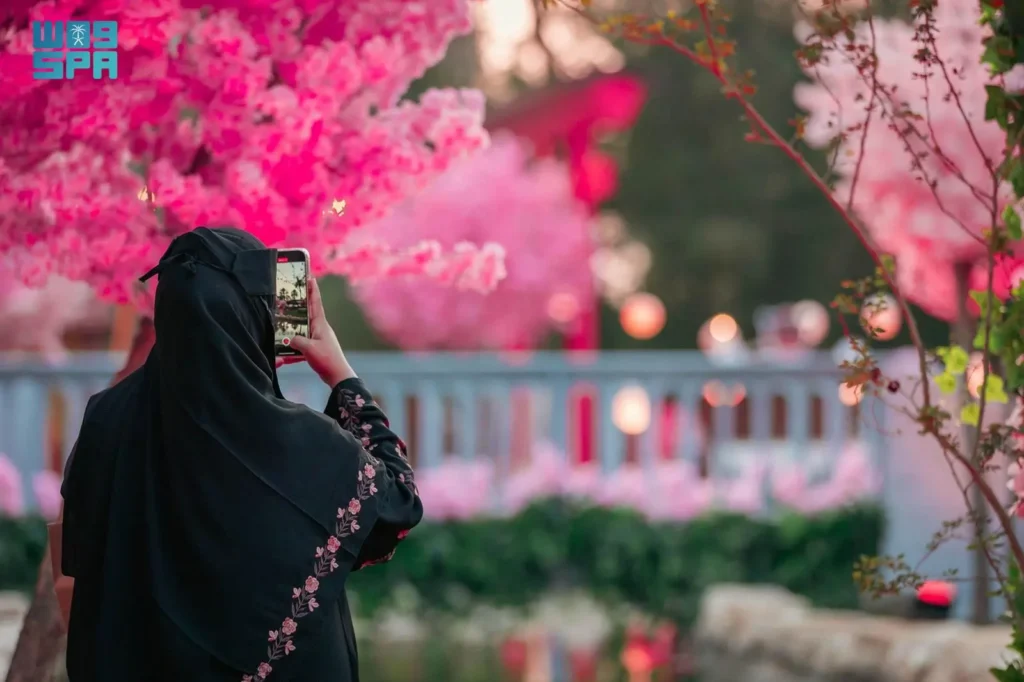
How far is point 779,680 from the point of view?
4.88 m

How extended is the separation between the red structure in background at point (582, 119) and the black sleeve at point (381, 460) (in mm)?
6069

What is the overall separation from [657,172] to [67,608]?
15.7 meters

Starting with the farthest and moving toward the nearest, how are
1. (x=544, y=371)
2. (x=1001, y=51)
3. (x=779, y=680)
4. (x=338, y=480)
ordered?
(x=544, y=371), (x=779, y=680), (x=1001, y=51), (x=338, y=480)

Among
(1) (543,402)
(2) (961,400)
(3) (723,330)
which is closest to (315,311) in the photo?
(2) (961,400)

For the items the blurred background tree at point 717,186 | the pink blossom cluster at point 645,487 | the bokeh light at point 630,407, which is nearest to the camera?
the pink blossom cluster at point 645,487

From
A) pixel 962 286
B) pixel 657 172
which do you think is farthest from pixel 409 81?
pixel 657 172

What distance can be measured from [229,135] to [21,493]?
380 cm

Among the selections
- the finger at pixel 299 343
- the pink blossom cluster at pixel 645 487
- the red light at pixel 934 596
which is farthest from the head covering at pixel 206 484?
the pink blossom cluster at pixel 645 487

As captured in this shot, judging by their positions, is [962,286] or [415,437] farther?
[415,437]

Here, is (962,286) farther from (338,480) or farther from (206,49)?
(338,480)

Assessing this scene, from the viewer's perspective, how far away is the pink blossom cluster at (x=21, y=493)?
224 inches

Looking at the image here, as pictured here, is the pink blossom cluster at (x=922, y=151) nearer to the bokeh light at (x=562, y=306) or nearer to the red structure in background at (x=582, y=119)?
the red structure in background at (x=582, y=119)

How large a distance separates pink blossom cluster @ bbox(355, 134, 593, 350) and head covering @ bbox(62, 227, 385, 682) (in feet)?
37.2

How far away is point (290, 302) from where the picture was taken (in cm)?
202
